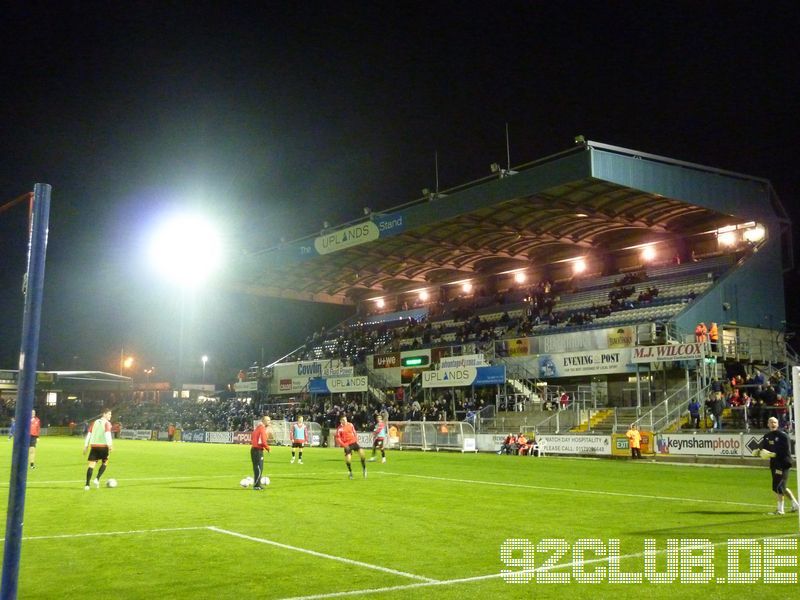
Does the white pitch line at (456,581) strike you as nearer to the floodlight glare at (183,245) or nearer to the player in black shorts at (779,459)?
the player in black shorts at (779,459)

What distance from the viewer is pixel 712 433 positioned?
31.0m

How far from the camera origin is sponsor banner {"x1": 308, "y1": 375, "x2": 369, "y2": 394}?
54.3m

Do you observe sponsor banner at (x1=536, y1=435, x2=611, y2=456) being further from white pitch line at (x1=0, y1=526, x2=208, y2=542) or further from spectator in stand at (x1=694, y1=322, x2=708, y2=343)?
white pitch line at (x1=0, y1=526, x2=208, y2=542)

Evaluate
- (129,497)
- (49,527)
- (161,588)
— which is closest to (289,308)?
(129,497)

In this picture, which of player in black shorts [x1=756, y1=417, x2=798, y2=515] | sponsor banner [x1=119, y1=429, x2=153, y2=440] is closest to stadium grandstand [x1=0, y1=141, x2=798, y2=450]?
sponsor banner [x1=119, y1=429, x2=153, y2=440]

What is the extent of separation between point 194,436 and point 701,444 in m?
43.4

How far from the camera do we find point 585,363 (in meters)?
43.2

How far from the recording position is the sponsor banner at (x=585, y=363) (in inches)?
1617

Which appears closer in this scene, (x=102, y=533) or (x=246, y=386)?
(x=102, y=533)

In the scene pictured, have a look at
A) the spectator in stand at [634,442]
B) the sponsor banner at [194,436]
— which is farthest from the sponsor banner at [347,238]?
the spectator in stand at [634,442]

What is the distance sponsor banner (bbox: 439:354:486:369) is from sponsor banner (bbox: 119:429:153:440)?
33143 millimetres

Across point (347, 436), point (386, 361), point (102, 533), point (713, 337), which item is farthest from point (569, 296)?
point (102, 533)

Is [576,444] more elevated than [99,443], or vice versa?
→ [99,443]

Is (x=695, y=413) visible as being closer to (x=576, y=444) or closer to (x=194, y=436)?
(x=576, y=444)
